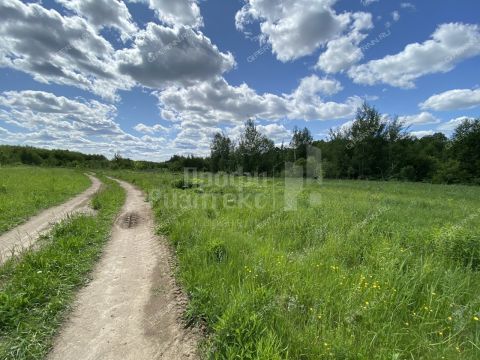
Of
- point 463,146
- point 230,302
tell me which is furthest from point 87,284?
point 463,146

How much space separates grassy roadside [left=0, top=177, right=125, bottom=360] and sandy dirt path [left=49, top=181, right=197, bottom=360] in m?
0.19

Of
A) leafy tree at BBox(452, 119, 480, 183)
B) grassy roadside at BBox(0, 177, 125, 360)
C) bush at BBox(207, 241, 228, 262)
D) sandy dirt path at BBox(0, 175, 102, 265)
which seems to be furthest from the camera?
leafy tree at BBox(452, 119, 480, 183)

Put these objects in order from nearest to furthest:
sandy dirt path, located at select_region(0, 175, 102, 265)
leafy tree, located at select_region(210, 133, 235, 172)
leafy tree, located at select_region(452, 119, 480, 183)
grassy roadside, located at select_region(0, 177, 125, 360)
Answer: grassy roadside, located at select_region(0, 177, 125, 360)
sandy dirt path, located at select_region(0, 175, 102, 265)
leafy tree, located at select_region(452, 119, 480, 183)
leafy tree, located at select_region(210, 133, 235, 172)

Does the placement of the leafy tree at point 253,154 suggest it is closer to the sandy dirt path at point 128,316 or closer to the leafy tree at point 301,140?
the leafy tree at point 301,140

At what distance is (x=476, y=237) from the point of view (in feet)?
17.2

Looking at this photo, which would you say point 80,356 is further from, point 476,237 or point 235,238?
point 476,237

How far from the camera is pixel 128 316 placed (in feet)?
11.4

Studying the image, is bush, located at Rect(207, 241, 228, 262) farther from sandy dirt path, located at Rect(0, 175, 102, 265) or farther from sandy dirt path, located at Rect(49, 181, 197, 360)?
sandy dirt path, located at Rect(0, 175, 102, 265)

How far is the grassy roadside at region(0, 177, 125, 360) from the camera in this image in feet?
9.66

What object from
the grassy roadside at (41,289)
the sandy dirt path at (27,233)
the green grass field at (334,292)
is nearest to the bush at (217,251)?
the green grass field at (334,292)

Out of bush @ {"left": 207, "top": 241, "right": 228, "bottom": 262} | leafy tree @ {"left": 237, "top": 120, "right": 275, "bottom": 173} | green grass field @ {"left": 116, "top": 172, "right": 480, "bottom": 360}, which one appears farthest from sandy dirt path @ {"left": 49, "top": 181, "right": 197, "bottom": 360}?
leafy tree @ {"left": 237, "top": 120, "right": 275, "bottom": 173}

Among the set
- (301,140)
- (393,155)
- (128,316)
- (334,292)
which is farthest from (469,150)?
(128,316)

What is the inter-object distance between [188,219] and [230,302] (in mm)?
4774

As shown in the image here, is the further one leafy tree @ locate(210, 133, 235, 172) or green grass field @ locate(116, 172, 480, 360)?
leafy tree @ locate(210, 133, 235, 172)
